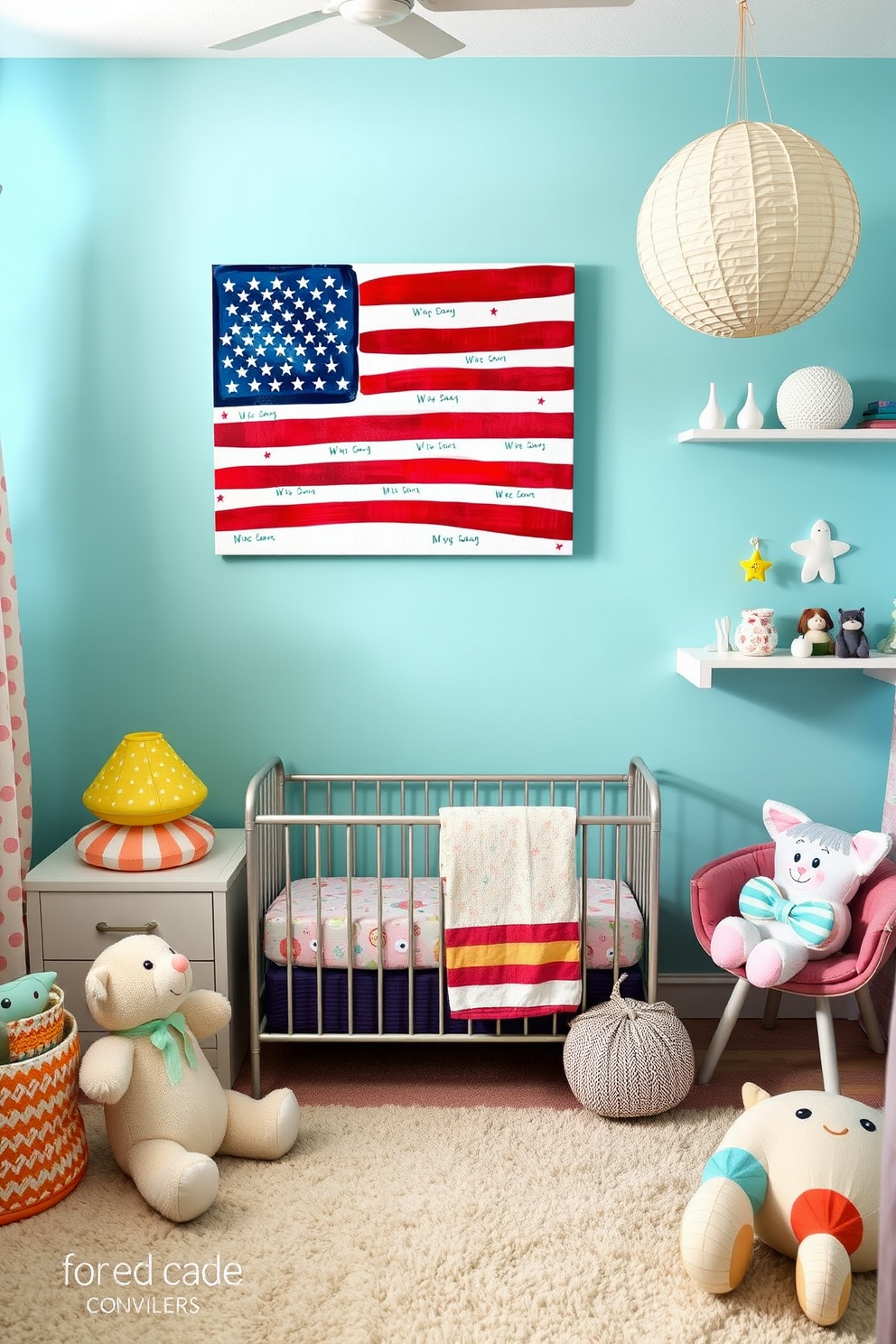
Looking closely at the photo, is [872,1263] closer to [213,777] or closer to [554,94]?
[213,777]

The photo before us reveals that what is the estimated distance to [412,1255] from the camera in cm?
197

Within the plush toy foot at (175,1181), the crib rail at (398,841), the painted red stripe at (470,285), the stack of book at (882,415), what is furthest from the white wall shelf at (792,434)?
the plush toy foot at (175,1181)

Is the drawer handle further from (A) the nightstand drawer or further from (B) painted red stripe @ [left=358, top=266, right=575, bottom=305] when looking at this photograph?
(B) painted red stripe @ [left=358, top=266, right=575, bottom=305]

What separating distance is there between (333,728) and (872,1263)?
1.72m

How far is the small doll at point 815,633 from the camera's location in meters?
2.76

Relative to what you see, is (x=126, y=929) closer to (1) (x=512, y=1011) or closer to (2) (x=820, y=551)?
(1) (x=512, y=1011)

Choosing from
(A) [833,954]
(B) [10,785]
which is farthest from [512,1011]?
(B) [10,785]

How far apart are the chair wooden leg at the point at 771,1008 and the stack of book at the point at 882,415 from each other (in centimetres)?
145

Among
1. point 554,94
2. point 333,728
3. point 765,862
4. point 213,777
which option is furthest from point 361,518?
point 765,862

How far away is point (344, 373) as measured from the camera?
2805 millimetres

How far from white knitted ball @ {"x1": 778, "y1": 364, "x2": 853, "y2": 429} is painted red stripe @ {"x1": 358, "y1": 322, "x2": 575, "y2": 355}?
1.85 ft

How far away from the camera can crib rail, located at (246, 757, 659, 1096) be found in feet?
8.21

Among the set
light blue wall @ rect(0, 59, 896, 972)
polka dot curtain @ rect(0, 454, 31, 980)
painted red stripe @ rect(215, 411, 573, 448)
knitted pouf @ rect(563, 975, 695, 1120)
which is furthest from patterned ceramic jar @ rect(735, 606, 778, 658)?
polka dot curtain @ rect(0, 454, 31, 980)

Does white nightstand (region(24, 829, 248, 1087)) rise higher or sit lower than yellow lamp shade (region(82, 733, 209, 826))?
lower
